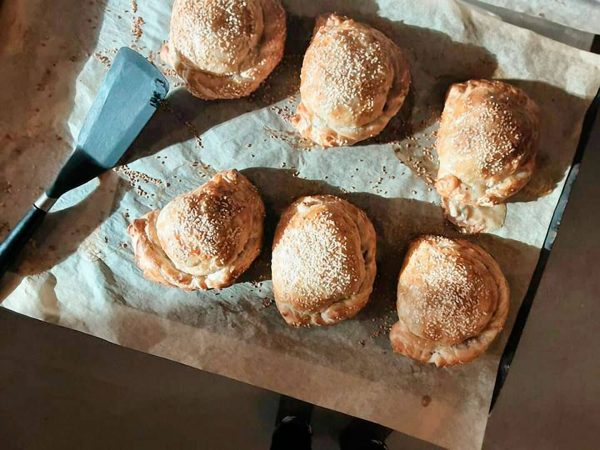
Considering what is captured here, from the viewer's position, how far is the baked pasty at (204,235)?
4.95 feet

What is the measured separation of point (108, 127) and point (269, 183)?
46 centimetres

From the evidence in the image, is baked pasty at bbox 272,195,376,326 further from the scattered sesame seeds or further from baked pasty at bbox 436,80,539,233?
the scattered sesame seeds

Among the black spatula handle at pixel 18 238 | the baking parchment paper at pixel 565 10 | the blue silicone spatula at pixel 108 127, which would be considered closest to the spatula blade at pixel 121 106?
the blue silicone spatula at pixel 108 127

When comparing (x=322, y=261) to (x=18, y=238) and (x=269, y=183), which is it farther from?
(x=18, y=238)

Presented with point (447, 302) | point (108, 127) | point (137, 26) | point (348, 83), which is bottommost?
point (447, 302)

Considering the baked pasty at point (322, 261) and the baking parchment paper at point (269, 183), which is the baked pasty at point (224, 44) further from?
the baked pasty at point (322, 261)

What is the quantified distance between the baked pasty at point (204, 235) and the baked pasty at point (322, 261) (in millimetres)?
97

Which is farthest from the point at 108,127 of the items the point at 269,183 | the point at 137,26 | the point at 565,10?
the point at 565,10

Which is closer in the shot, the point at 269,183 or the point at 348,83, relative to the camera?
the point at 348,83

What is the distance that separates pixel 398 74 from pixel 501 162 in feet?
1.18

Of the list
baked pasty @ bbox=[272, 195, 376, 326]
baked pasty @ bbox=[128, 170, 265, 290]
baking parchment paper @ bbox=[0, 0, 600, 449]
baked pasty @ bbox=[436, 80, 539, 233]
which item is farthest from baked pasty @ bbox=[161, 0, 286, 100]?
baked pasty @ bbox=[436, 80, 539, 233]

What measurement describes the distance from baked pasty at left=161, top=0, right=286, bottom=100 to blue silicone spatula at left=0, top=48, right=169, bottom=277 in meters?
0.09

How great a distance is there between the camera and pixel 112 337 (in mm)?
1604

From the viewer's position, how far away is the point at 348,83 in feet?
4.97
